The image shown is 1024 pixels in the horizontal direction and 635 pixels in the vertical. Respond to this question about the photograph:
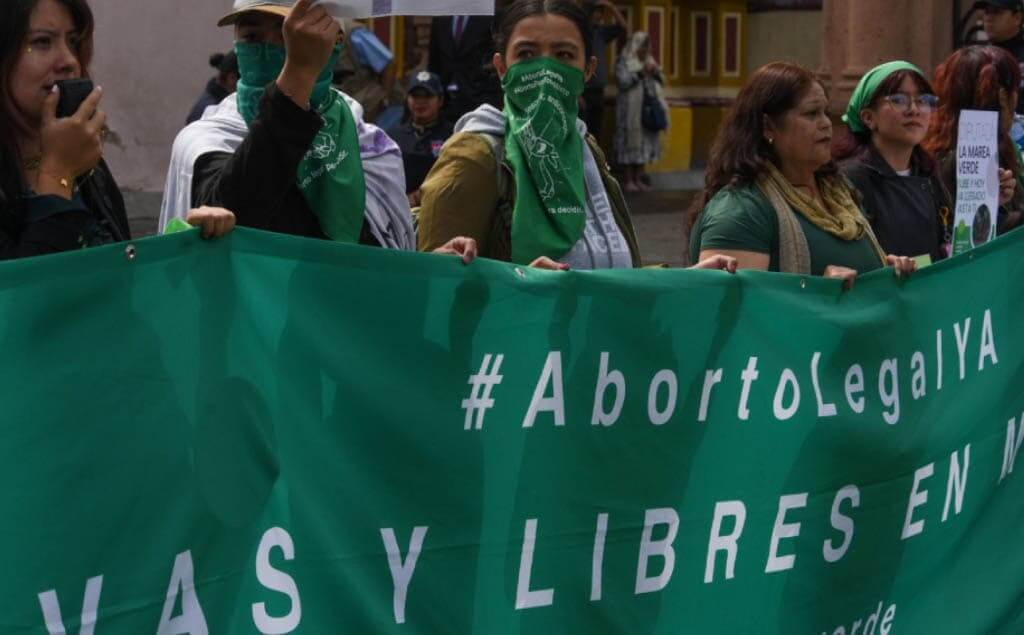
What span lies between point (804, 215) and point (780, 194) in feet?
0.29

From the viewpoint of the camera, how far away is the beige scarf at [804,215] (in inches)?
198

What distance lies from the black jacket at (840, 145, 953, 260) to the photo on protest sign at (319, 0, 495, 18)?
227 cm

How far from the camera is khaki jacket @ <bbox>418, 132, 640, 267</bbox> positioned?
4.59 m

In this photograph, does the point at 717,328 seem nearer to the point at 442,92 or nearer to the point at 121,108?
the point at 442,92

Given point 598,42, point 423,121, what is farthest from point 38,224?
point 598,42

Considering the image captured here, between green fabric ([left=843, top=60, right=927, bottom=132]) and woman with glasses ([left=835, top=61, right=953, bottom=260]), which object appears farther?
green fabric ([left=843, top=60, right=927, bottom=132])

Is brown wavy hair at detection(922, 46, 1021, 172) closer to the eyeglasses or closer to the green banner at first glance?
the eyeglasses

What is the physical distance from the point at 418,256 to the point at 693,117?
18.3m

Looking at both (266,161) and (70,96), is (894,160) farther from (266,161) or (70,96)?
(70,96)

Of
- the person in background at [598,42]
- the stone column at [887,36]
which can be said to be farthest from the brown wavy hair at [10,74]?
the person in background at [598,42]

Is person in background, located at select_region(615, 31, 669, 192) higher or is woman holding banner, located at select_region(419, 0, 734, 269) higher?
woman holding banner, located at select_region(419, 0, 734, 269)

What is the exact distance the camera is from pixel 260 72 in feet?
13.8

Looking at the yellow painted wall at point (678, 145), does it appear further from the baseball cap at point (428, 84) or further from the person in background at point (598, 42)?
the baseball cap at point (428, 84)

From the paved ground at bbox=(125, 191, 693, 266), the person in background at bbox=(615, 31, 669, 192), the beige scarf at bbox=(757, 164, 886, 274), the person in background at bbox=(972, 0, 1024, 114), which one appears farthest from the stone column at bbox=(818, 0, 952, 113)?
the beige scarf at bbox=(757, 164, 886, 274)
